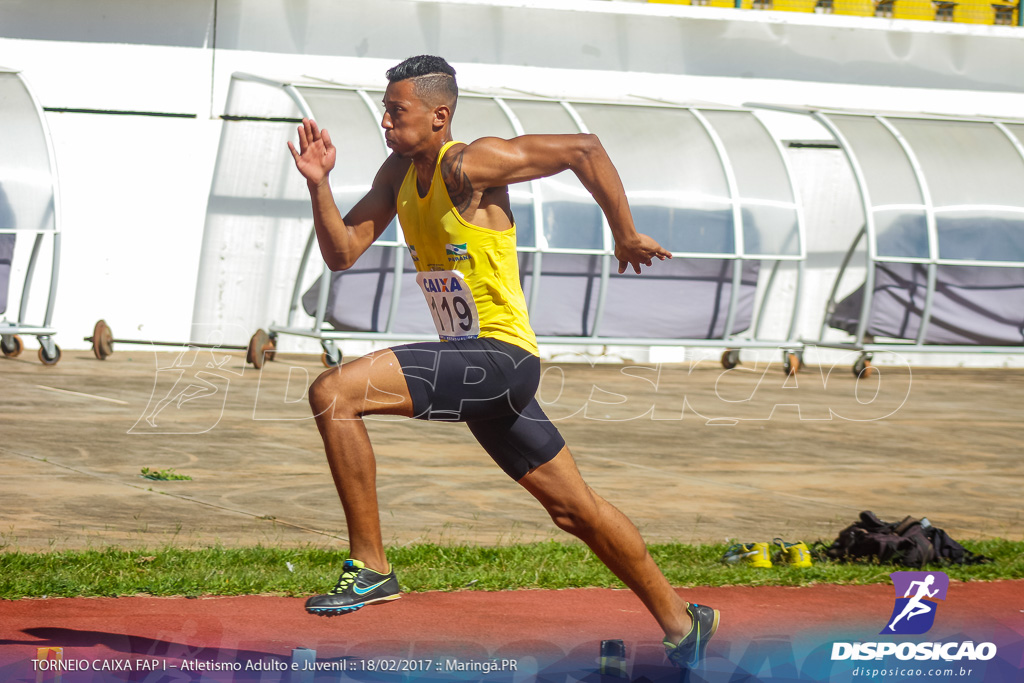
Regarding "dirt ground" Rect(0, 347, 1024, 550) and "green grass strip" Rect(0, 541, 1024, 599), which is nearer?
"green grass strip" Rect(0, 541, 1024, 599)

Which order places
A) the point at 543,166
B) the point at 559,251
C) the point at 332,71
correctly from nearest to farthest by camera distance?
1. the point at 543,166
2. the point at 559,251
3. the point at 332,71

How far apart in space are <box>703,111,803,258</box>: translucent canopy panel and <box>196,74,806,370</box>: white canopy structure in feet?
0.06

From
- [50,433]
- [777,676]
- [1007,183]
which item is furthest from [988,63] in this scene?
[777,676]

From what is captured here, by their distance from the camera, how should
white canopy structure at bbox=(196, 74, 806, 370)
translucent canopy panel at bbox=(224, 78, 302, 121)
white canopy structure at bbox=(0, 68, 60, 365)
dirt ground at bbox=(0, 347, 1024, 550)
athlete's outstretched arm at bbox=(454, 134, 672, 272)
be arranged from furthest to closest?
translucent canopy panel at bbox=(224, 78, 302, 121), white canopy structure at bbox=(196, 74, 806, 370), white canopy structure at bbox=(0, 68, 60, 365), dirt ground at bbox=(0, 347, 1024, 550), athlete's outstretched arm at bbox=(454, 134, 672, 272)

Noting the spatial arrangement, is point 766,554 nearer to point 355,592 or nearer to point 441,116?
point 355,592

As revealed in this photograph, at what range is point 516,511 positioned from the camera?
7609 mm

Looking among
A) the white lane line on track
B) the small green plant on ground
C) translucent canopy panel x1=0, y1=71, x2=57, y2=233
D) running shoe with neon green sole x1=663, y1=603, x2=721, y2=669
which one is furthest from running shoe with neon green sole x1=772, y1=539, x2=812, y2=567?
translucent canopy panel x1=0, y1=71, x2=57, y2=233

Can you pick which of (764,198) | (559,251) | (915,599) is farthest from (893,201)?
(915,599)

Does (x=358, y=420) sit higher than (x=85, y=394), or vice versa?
(x=358, y=420)

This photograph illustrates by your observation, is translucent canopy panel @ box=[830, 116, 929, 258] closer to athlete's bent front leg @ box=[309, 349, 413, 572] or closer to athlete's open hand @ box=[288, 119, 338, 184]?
athlete's open hand @ box=[288, 119, 338, 184]

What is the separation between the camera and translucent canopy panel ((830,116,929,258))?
1666 centimetres

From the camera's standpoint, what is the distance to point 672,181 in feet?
54.0

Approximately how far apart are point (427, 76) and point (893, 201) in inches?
539

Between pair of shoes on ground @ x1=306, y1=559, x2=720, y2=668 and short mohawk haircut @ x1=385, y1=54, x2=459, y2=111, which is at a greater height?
short mohawk haircut @ x1=385, y1=54, x2=459, y2=111
